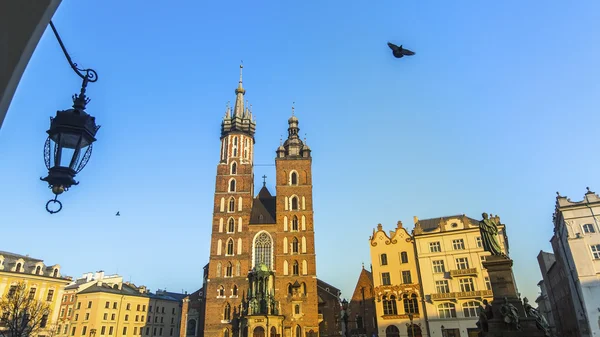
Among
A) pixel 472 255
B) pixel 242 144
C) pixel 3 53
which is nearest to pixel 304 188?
pixel 242 144

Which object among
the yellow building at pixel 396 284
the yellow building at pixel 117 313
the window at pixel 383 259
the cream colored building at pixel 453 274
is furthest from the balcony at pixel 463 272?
the yellow building at pixel 117 313

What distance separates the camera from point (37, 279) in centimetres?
4556

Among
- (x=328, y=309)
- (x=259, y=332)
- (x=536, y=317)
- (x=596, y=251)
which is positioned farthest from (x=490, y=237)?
(x=328, y=309)

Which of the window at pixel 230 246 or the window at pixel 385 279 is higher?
the window at pixel 230 246

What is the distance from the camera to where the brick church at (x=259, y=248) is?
4334 cm

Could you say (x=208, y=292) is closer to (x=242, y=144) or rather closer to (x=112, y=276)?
(x=242, y=144)

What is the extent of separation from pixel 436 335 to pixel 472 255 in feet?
27.5

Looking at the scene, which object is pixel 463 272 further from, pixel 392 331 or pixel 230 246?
pixel 230 246

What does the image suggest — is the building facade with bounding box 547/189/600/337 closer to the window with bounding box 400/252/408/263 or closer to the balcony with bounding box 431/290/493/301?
the balcony with bounding box 431/290/493/301

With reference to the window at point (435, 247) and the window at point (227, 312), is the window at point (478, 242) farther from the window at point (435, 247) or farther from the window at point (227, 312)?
the window at point (227, 312)

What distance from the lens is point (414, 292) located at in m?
38.0

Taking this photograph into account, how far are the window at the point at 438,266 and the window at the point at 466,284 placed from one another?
6.11ft

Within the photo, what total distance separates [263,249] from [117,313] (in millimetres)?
26967

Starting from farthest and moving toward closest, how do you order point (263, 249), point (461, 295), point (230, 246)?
point (263, 249)
point (230, 246)
point (461, 295)
